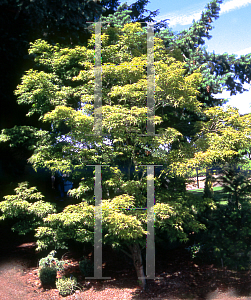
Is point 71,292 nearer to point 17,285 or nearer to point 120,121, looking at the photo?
point 17,285

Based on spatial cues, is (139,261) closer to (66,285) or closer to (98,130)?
(66,285)

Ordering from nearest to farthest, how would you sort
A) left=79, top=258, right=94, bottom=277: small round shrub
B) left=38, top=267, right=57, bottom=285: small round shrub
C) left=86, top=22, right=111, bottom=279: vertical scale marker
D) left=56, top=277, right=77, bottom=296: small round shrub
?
left=86, top=22, right=111, bottom=279: vertical scale marker < left=56, top=277, right=77, bottom=296: small round shrub < left=38, top=267, right=57, bottom=285: small round shrub < left=79, top=258, right=94, bottom=277: small round shrub

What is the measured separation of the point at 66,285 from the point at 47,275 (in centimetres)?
86

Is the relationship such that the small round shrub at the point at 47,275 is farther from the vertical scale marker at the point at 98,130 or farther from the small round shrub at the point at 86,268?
the vertical scale marker at the point at 98,130

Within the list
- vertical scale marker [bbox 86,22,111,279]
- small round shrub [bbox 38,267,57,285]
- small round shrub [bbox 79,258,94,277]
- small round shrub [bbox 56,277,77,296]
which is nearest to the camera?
vertical scale marker [bbox 86,22,111,279]

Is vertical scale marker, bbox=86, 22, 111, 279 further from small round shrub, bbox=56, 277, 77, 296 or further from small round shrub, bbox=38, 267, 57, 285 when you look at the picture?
small round shrub, bbox=38, 267, 57, 285

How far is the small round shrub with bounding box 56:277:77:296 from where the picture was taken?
8461 mm

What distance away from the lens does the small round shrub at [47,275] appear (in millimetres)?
8898

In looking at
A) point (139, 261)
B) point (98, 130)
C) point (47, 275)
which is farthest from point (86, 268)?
point (98, 130)

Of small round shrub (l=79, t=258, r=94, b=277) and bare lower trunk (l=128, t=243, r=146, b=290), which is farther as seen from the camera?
small round shrub (l=79, t=258, r=94, b=277)

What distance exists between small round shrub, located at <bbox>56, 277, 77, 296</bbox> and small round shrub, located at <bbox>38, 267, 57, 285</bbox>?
0.34m

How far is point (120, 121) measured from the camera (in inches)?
281

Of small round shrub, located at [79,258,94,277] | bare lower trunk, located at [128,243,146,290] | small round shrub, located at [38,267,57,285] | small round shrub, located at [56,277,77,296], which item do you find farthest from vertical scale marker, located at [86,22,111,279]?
small round shrub, located at [38,267,57,285]

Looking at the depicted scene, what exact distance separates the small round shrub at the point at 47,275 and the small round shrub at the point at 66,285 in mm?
338
